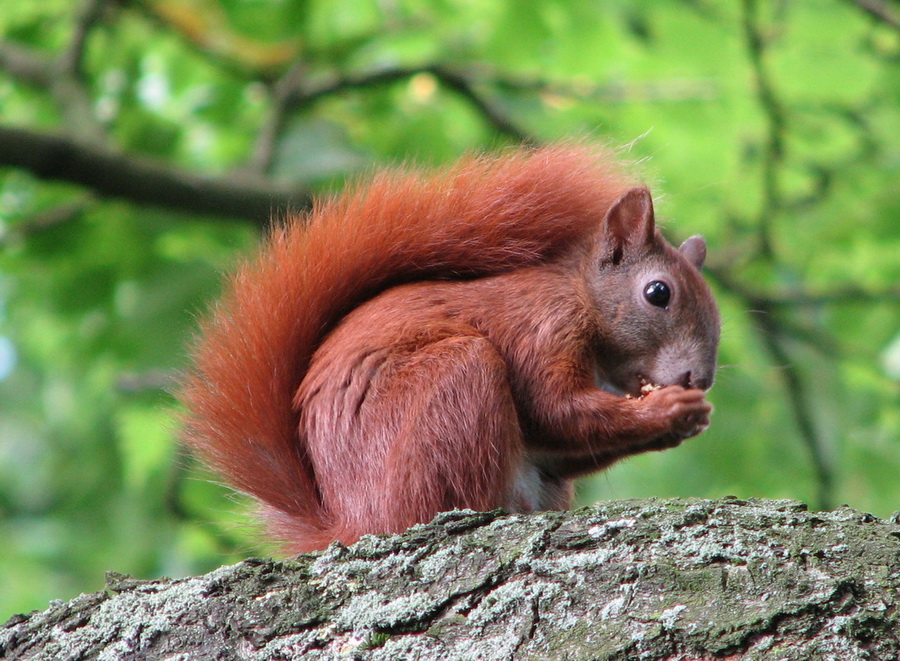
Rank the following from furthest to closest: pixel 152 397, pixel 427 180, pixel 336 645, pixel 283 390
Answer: pixel 152 397 < pixel 427 180 < pixel 283 390 < pixel 336 645

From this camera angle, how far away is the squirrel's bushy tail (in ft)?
6.84

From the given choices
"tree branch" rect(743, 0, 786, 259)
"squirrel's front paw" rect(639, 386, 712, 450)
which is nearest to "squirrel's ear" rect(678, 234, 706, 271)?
"squirrel's front paw" rect(639, 386, 712, 450)

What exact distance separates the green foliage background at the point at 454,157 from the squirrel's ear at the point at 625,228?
1.39 metres

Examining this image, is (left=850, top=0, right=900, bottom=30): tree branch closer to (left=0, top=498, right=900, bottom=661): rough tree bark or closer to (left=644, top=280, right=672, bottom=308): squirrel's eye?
(left=644, top=280, right=672, bottom=308): squirrel's eye

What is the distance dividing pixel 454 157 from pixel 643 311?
2.13 meters

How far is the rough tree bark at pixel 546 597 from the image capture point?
1.33 meters

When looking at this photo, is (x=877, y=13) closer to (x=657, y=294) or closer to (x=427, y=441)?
(x=657, y=294)

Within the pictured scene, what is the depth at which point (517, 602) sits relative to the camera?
4.75ft

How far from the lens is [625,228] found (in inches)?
92.7

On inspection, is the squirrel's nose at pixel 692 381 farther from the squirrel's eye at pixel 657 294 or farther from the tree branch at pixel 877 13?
the tree branch at pixel 877 13

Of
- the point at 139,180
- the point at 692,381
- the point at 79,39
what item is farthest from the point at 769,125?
the point at 79,39

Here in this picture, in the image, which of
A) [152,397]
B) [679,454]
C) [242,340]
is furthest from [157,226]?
[679,454]

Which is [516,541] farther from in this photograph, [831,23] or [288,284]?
[831,23]

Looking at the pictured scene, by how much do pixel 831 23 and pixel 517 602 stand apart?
322 cm
